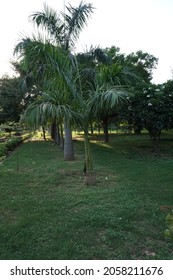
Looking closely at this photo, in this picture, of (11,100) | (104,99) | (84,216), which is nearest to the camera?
(84,216)

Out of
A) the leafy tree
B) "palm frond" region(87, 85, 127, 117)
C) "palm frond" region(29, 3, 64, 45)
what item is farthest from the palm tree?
the leafy tree

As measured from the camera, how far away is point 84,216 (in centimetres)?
419

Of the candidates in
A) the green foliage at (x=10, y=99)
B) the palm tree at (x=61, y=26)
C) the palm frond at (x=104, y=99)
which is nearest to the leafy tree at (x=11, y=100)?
the green foliage at (x=10, y=99)

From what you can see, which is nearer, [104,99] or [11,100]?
[104,99]

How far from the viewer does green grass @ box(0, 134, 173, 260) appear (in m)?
3.18

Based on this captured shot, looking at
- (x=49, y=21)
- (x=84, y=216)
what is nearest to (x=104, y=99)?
(x=84, y=216)

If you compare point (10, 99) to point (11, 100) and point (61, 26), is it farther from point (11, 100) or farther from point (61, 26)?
point (61, 26)

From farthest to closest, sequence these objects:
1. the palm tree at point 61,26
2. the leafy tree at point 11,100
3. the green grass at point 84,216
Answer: the leafy tree at point 11,100 → the palm tree at point 61,26 → the green grass at point 84,216

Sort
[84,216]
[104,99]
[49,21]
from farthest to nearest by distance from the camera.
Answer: [49,21] < [104,99] < [84,216]

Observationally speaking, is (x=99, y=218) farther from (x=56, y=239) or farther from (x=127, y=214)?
(x=56, y=239)

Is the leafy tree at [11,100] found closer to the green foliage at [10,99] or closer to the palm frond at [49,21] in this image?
the green foliage at [10,99]

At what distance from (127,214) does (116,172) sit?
132 inches

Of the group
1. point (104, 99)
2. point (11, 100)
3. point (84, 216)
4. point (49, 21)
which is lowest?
point (84, 216)

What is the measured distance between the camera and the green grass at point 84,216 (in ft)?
10.4
